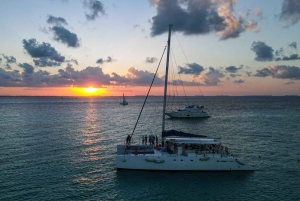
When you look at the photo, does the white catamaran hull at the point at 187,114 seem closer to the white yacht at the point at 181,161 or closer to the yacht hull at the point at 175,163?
the white yacht at the point at 181,161

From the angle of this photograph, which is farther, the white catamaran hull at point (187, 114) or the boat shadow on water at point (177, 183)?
the white catamaran hull at point (187, 114)

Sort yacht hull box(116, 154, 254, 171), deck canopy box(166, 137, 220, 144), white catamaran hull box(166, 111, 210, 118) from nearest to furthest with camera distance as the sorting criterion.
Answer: yacht hull box(116, 154, 254, 171)
deck canopy box(166, 137, 220, 144)
white catamaran hull box(166, 111, 210, 118)

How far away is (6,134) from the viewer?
52.9 meters

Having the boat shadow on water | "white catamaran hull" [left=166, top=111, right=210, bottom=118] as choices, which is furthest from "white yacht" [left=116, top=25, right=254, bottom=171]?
"white catamaran hull" [left=166, top=111, right=210, bottom=118]

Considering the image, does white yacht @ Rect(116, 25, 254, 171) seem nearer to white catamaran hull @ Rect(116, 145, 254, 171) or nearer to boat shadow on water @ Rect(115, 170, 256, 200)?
white catamaran hull @ Rect(116, 145, 254, 171)

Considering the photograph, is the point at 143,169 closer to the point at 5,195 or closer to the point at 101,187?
the point at 101,187

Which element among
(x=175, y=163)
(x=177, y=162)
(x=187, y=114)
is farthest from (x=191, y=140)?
(x=187, y=114)

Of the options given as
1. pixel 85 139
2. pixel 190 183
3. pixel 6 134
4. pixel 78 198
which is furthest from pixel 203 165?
pixel 6 134

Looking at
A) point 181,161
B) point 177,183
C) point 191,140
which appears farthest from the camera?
point 191,140

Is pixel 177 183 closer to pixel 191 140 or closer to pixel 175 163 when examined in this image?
pixel 175 163

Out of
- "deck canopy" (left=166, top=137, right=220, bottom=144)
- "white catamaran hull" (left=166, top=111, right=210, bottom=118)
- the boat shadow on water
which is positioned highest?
"deck canopy" (left=166, top=137, right=220, bottom=144)

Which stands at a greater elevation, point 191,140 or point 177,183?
point 191,140

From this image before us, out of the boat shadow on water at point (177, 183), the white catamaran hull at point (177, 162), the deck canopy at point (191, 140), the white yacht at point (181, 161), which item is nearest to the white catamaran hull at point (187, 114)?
the deck canopy at point (191, 140)

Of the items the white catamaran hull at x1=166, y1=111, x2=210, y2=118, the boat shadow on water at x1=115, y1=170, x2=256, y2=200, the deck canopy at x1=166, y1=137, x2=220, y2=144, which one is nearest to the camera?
the boat shadow on water at x1=115, y1=170, x2=256, y2=200
